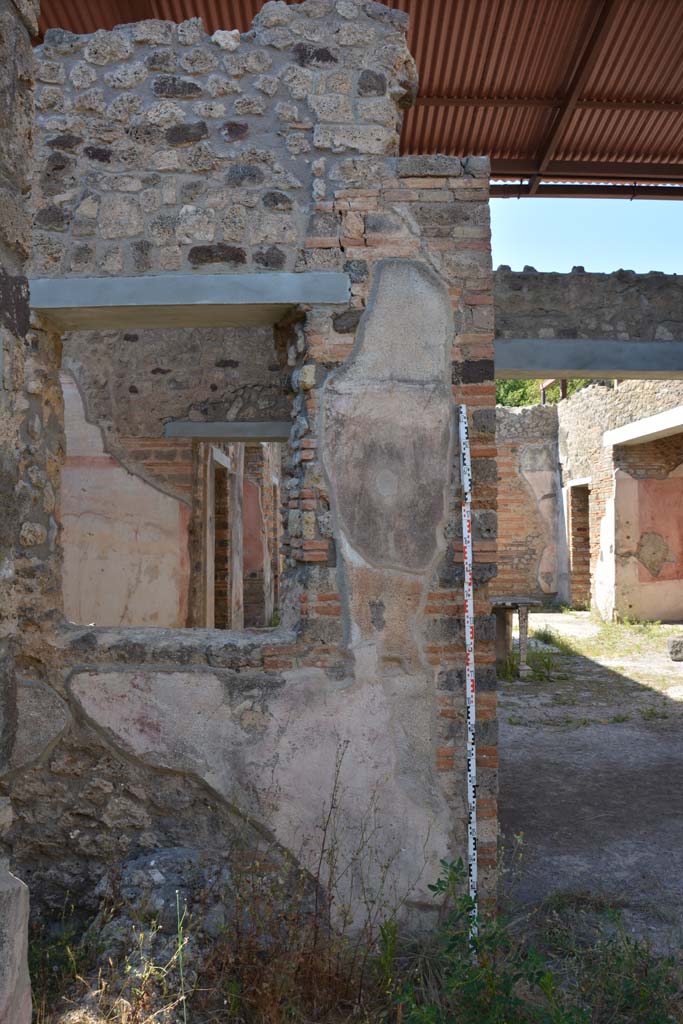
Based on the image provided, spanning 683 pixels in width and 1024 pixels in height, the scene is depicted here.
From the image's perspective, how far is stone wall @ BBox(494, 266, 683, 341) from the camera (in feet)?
21.9

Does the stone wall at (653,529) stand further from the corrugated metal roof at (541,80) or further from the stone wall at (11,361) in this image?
the stone wall at (11,361)

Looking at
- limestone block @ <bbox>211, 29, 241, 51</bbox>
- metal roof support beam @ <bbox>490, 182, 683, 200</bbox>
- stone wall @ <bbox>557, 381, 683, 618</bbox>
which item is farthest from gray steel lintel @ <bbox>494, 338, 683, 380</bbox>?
stone wall @ <bbox>557, 381, 683, 618</bbox>

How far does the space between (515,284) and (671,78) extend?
5.71 ft

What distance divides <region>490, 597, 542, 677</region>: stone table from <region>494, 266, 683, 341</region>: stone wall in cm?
340

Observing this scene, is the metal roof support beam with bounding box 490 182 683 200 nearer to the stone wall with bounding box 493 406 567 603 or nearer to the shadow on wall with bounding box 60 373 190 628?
the shadow on wall with bounding box 60 373 190 628

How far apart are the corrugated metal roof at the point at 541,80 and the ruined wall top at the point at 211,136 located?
1.81 meters

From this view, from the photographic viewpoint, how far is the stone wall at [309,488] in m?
3.43

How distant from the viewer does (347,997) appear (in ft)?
9.10

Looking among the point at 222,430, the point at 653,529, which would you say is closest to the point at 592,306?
the point at 222,430

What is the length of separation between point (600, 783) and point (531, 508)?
1104cm

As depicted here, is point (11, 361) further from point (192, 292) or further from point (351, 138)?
point (351, 138)

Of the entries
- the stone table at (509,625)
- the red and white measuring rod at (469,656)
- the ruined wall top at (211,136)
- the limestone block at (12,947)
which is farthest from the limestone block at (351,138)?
the stone table at (509,625)

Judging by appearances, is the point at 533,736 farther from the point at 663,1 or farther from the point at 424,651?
the point at 663,1

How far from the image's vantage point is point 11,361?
5.47 feet
